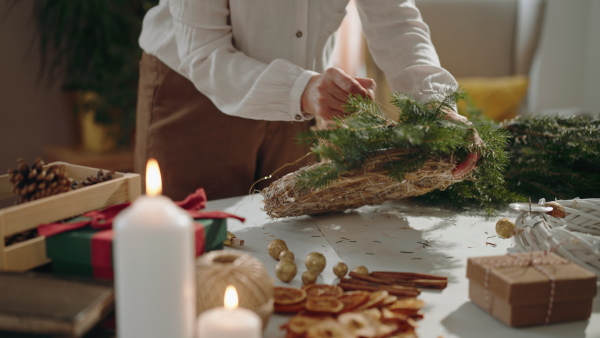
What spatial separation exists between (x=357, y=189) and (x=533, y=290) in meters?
0.44

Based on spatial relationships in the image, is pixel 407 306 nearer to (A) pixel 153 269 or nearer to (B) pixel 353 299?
(B) pixel 353 299

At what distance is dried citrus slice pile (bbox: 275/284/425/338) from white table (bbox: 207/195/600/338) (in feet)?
0.08

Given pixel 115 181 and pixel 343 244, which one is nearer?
pixel 115 181

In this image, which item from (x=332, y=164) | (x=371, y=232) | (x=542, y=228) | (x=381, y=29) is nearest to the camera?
(x=542, y=228)

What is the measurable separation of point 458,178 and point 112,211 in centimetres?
59

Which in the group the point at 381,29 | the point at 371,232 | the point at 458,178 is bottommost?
the point at 371,232

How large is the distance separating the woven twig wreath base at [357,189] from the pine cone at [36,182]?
1.24 ft

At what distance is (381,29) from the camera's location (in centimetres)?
142

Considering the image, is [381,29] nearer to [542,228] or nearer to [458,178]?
[458,178]

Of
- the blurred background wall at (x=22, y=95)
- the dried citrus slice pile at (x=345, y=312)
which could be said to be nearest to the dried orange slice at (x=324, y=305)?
the dried citrus slice pile at (x=345, y=312)

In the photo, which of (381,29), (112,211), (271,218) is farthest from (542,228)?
(381,29)

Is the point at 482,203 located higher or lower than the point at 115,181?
lower

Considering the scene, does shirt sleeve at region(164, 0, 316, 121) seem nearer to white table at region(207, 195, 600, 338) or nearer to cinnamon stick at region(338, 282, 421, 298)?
white table at region(207, 195, 600, 338)

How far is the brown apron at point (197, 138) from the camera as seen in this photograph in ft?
4.90
